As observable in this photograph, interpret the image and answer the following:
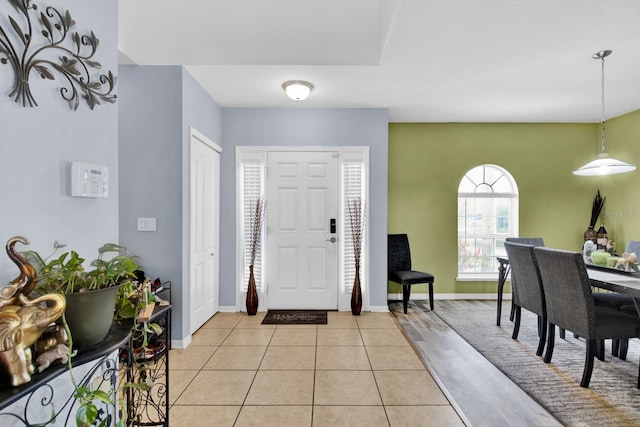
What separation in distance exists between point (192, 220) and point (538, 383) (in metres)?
3.15

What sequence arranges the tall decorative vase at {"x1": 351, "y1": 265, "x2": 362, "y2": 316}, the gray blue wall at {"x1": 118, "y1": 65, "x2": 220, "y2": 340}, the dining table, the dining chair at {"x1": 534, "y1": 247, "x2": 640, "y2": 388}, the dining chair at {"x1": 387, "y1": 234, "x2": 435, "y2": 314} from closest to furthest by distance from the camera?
1. the dining table
2. the dining chair at {"x1": 534, "y1": 247, "x2": 640, "y2": 388}
3. the gray blue wall at {"x1": 118, "y1": 65, "x2": 220, "y2": 340}
4. the tall decorative vase at {"x1": 351, "y1": 265, "x2": 362, "y2": 316}
5. the dining chair at {"x1": 387, "y1": 234, "x2": 435, "y2": 314}

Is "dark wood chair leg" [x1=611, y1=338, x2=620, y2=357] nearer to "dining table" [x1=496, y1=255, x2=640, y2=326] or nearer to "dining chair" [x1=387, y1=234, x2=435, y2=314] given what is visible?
"dining table" [x1=496, y1=255, x2=640, y2=326]

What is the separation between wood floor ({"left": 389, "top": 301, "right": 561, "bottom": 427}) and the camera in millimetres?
2057

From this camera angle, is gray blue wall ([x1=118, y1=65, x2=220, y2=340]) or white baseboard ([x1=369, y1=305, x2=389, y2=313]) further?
white baseboard ([x1=369, y1=305, x2=389, y2=313])

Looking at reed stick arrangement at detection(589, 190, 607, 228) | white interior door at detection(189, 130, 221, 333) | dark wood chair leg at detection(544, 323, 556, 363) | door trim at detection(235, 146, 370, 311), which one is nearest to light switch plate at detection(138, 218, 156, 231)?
white interior door at detection(189, 130, 221, 333)

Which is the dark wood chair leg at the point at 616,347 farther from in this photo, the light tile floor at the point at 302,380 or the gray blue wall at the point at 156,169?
the gray blue wall at the point at 156,169

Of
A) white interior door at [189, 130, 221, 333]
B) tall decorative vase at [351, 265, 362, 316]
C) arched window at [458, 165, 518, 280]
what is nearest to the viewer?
white interior door at [189, 130, 221, 333]

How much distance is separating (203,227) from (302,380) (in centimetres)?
190

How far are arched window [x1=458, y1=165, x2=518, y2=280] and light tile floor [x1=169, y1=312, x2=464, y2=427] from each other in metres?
2.20

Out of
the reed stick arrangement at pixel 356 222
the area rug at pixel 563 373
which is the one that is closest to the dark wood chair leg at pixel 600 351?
the area rug at pixel 563 373

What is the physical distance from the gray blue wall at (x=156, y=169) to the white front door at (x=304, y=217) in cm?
131

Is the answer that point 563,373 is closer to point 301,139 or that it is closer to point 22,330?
point 22,330

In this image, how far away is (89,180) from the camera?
1.29m

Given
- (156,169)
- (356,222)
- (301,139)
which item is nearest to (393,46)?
(301,139)
